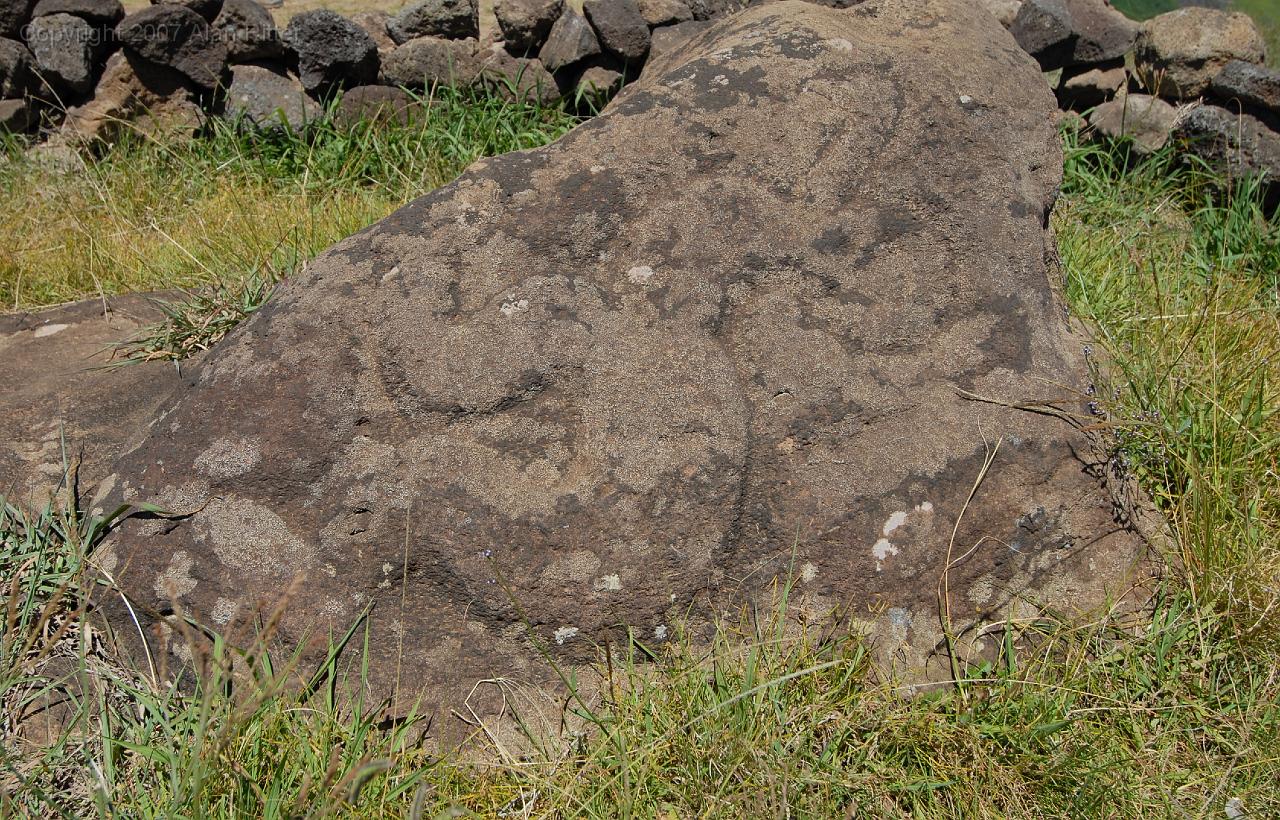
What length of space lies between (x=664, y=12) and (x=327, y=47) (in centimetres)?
135

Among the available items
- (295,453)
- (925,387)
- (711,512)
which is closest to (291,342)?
(295,453)

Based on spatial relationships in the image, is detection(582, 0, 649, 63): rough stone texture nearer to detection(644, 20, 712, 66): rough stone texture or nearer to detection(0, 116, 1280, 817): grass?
detection(644, 20, 712, 66): rough stone texture

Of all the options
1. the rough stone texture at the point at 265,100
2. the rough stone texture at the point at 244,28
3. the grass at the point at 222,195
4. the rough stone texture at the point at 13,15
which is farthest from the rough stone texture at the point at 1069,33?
the rough stone texture at the point at 13,15

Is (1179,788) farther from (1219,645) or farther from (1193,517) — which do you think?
(1193,517)

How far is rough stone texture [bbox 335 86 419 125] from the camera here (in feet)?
13.1

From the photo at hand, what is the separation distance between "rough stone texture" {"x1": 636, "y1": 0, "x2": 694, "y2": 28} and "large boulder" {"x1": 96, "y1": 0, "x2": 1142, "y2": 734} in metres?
2.13

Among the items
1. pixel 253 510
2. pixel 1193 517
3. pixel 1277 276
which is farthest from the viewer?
pixel 1277 276

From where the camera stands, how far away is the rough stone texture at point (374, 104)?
3.99m

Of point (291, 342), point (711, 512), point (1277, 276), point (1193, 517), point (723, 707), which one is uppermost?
point (291, 342)

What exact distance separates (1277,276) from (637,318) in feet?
8.07

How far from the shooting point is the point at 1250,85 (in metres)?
3.69

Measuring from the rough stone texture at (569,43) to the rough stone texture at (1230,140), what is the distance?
2208 millimetres

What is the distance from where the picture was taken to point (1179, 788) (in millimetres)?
1652

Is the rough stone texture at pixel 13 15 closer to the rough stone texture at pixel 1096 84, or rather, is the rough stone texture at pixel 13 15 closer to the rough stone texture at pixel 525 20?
the rough stone texture at pixel 525 20
